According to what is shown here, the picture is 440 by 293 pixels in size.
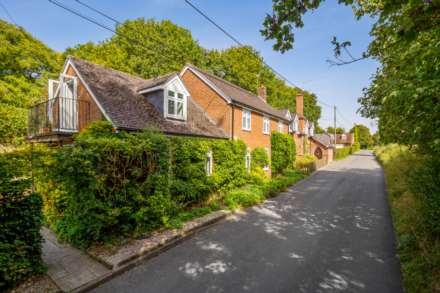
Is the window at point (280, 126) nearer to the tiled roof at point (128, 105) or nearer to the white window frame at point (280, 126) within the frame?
the white window frame at point (280, 126)

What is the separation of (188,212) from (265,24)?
7496mm

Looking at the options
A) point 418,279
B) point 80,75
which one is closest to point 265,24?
point 418,279

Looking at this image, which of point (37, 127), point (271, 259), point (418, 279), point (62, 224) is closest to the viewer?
point (418, 279)

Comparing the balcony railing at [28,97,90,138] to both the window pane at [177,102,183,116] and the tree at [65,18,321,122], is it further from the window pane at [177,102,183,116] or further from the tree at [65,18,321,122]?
the tree at [65,18,321,122]

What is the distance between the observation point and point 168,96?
1291 cm

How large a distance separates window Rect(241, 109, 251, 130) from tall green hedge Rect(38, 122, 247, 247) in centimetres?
793

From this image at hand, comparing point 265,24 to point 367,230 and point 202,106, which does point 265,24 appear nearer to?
point 367,230

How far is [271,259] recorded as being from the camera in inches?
232

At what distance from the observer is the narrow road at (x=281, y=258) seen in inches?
188

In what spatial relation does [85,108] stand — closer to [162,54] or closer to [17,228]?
[17,228]

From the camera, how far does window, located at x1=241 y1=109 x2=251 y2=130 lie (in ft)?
54.8

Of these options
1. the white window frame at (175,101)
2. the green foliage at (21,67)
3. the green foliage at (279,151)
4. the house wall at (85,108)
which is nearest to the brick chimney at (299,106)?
the green foliage at (279,151)

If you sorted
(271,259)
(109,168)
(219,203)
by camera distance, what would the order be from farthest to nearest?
(219,203) < (109,168) < (271,259)

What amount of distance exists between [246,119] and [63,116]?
465 inches
